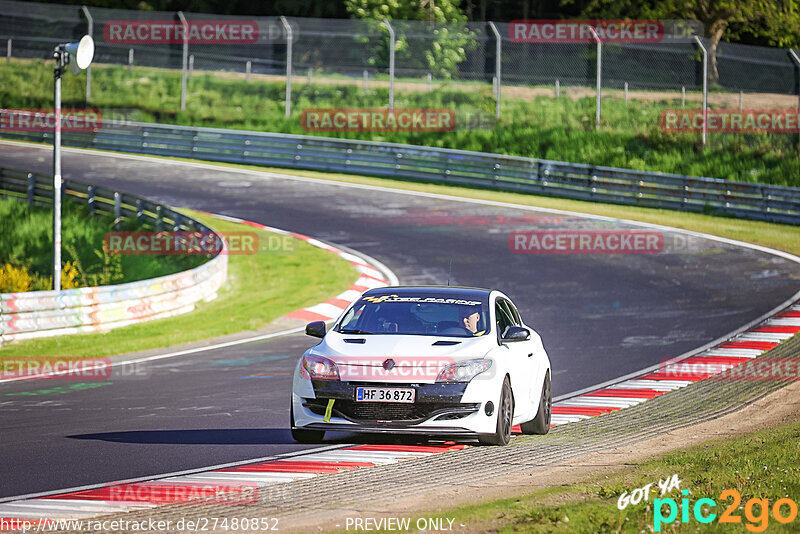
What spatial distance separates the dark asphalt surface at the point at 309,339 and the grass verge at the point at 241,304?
4.04 ft

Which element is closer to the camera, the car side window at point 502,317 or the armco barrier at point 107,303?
the car side window at point 502,317

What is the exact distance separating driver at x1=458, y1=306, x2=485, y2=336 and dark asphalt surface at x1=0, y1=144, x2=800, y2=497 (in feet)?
6.30

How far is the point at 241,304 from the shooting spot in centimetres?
2116

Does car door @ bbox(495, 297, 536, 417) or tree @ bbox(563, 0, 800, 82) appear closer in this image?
car door @ bbox(495, 297, 536, 417)

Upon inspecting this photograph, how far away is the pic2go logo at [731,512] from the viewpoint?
24.0ft

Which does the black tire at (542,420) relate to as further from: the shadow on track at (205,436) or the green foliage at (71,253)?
the green foliage at (71,253)

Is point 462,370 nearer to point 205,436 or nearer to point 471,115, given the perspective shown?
point 205,436

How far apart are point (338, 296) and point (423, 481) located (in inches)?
503

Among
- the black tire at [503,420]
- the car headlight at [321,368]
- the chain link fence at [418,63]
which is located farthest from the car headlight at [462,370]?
the chain link fence at [418,63]

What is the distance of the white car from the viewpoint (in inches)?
375

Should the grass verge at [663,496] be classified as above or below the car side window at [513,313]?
below

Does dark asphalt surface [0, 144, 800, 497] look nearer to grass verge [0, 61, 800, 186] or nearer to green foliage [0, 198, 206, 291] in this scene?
green foliage [0, 198, 206, 291]

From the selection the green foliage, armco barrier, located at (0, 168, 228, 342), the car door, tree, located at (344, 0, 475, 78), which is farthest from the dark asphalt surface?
tree, located at (344, 0, 475, 78)

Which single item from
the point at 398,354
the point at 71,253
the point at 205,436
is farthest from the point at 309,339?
the point at 71,253
